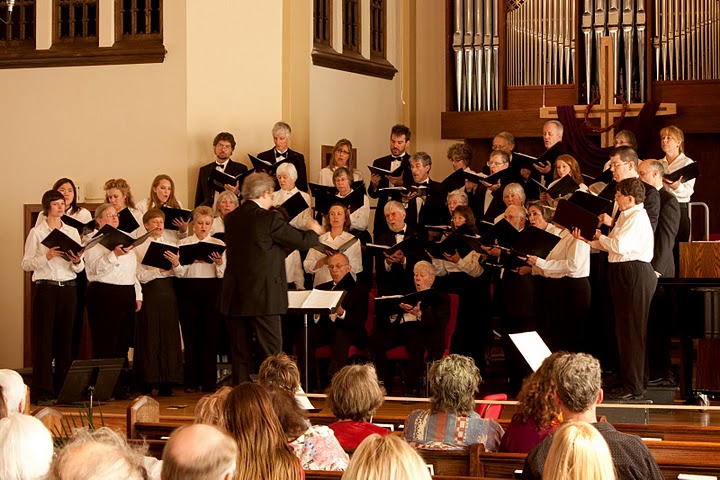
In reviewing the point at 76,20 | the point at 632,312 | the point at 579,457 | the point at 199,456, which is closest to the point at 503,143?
the point at 632,312

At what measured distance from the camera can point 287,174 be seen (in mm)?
9016

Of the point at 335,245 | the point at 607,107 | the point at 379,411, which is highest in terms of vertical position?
the point at 607,107

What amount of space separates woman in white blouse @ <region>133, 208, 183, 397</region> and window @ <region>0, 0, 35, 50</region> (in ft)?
9.55

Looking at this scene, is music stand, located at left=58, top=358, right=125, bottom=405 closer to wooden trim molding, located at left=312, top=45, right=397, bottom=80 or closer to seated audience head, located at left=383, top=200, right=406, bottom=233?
seated audience head, located at left=383, top=200, right=406, bottom=233

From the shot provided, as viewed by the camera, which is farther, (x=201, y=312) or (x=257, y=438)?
(x=201, y=312)

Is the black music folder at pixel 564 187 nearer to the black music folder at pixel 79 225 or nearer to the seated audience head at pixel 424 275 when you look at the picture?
the seated audience head at pixel 424 275

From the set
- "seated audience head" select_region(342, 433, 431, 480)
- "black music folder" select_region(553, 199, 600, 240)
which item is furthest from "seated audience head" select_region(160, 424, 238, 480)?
"black music folder" select_region(553, 199, 600, 240)

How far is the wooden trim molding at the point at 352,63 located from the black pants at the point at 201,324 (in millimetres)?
2837

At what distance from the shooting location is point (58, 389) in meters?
8.29

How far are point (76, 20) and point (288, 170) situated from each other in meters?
2.60

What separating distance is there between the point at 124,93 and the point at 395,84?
2.82m

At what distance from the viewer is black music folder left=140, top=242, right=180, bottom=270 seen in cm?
782

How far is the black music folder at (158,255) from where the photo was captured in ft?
25.6

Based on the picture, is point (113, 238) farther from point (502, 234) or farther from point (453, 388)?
point (453, 388)
